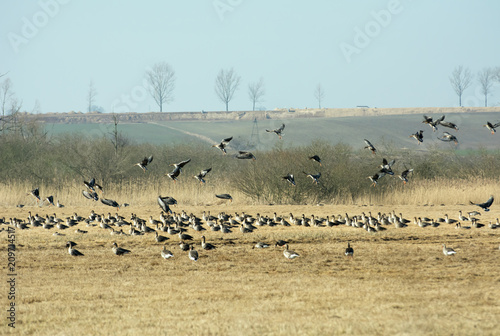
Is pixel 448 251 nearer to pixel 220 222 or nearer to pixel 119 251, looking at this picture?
pixel 119 251

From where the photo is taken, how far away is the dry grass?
10000 mm

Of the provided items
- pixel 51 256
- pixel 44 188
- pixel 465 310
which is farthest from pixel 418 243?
pixel 44 188

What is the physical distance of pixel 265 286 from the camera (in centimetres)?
1326

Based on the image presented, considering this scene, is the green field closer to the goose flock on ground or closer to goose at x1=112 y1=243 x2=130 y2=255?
the goose flock on ground

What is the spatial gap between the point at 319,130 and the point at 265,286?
97.2m

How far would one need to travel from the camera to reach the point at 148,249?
18266 mm

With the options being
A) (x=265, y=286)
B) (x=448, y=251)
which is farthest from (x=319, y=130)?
(x=265, y=286)

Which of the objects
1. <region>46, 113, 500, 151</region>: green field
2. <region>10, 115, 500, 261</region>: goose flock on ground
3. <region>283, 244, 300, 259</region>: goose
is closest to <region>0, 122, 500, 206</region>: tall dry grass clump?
<region>10, 115, 500, 261</region>: goose flock on ground

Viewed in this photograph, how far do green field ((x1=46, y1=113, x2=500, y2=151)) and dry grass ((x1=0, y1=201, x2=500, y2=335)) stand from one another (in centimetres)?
6801

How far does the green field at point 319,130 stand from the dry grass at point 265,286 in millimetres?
68007

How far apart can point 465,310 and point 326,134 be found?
314 feet

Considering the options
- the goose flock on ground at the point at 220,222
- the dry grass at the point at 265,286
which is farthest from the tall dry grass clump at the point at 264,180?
the dry grass at the point at 265,286

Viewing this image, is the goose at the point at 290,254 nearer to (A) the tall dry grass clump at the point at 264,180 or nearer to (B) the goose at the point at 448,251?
(B) the goose at the point at 448,251

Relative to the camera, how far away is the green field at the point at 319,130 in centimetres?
9581
